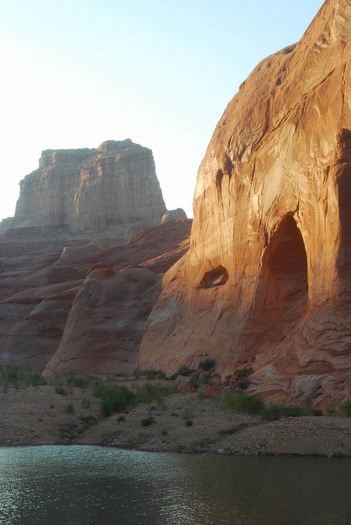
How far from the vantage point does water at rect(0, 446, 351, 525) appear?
10.6 meters

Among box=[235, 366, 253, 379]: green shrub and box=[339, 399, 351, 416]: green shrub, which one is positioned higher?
box=[235, 366, 253, 379]: green shrub

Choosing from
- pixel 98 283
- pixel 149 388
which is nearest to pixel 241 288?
pixel 149 388

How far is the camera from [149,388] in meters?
24.3

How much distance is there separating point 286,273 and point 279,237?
1349mm

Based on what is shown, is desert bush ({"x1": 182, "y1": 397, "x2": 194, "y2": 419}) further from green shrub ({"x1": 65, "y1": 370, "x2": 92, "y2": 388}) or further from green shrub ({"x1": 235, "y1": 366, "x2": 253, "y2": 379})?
green shrub ({"x1": 65, "y1": 370, "x2": 92, "y2": 388})

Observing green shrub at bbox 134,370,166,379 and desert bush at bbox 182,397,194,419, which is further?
green shrub at bbox 134,370,166,379

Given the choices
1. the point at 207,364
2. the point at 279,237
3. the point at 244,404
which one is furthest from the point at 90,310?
the point at 244,404

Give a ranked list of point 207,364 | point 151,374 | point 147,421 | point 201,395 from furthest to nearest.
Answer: point 151,374 → point 207,364 → point 201,395 → point 147,421

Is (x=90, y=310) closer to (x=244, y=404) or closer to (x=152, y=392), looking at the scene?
(x=152, y=392)

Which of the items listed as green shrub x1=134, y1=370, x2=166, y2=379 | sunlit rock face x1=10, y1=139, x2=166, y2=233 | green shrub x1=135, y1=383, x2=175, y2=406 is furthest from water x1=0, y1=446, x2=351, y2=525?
sunlit rock face x1=10, y1=139, x2=166, y2=233

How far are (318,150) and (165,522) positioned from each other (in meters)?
15.3

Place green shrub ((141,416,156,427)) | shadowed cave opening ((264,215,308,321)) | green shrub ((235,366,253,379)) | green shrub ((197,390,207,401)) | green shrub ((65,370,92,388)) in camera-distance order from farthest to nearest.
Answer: green shrub ((65,370,92,388)) → shadowed cave opening ((264,215,308,321)) → green shrub ((235,366,253,379)) → green shrub ((197,390,207,401)) → green shrub ((141,416,156,427))

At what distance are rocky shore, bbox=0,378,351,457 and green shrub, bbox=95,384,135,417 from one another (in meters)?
0.24

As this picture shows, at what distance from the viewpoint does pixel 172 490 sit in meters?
12.3
